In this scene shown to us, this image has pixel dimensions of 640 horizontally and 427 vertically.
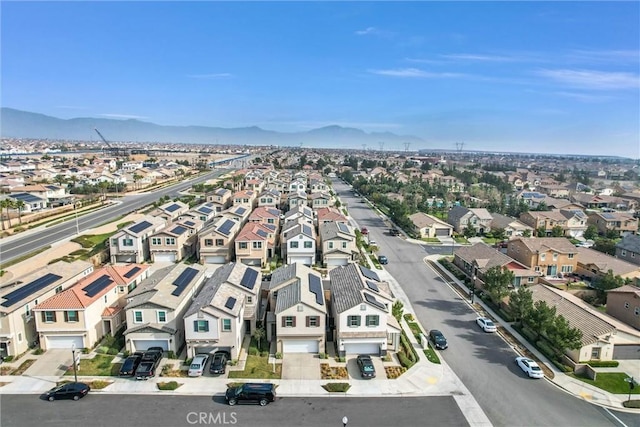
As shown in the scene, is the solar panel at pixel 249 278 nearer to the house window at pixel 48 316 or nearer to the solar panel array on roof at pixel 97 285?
the solar panel array on roof at pixel 97 285

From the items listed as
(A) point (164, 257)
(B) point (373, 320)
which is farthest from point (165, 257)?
(B) point (373, 320)

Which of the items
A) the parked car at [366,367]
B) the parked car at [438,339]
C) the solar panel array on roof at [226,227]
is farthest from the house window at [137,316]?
the parked car at [438,339]

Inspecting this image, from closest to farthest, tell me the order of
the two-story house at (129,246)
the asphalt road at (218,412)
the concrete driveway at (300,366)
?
the asphalt road at (218,412) → the concrete driveway at (300,366) → the two-story house at (129,246)

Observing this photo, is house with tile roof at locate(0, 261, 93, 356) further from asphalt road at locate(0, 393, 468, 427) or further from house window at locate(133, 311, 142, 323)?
house window at locate(133, 311, 142, 323)

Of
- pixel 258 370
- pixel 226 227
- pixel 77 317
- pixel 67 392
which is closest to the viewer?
pixel 67 392

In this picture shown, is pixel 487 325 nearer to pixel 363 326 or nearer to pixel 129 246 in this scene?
pixel 363 326
